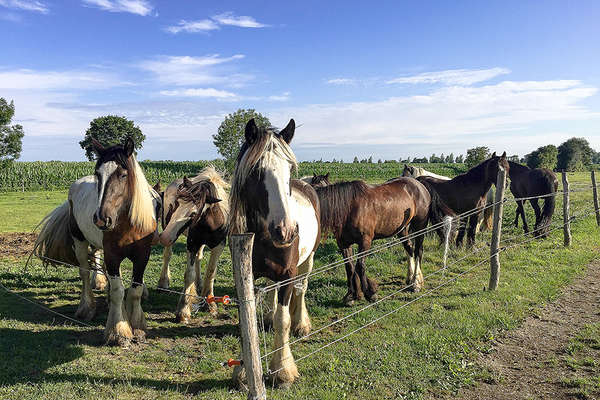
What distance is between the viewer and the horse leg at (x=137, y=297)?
4.46 m

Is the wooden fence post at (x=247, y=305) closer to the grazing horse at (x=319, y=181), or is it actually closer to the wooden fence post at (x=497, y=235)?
the grazing horse at (x=319, y=181)

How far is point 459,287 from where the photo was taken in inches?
251

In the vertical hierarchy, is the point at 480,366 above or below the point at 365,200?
below

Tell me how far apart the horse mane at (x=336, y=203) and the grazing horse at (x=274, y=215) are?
156 centimetres

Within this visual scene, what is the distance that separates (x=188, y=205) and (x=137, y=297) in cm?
136

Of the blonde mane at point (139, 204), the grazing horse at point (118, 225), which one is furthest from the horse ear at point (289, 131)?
the blonde mane at point (139, 204)

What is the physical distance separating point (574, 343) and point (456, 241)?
4878mm

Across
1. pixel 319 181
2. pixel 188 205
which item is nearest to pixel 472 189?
pixel 319 181

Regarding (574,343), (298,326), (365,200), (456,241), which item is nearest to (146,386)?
(298,326)

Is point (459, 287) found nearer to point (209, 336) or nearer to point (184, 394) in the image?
point (209, 336)

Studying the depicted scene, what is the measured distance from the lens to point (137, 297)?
461cm

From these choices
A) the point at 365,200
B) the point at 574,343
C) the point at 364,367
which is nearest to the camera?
the point at 364,367

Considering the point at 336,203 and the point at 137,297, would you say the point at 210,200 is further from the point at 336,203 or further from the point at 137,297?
the point at 336,203

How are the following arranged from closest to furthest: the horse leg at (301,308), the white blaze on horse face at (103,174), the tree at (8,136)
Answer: the white blaze on horse face at (103,174)
the horse leg at (301,308)
the tree at (8,136)
